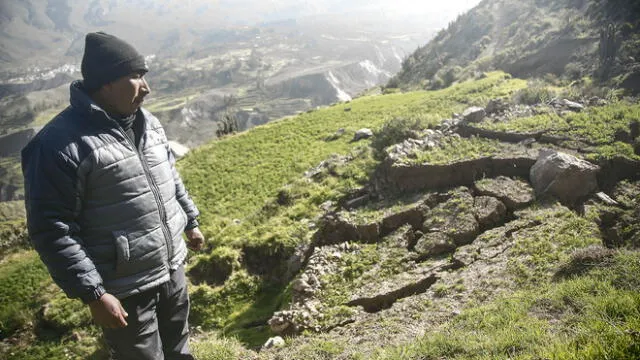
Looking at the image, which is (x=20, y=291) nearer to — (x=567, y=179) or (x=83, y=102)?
(x=83, y=102)

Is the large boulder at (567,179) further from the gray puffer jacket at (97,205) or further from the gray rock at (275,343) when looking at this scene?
the gray puffer jacket at (97,205)

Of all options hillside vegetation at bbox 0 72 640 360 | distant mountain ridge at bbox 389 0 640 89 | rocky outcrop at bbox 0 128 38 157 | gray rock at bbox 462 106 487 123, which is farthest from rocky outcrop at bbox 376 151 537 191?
rocky outcrop at bbox 0 128 38 157

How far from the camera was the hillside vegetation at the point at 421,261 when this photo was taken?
3.90m

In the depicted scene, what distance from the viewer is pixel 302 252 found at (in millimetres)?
7656

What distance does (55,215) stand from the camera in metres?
2.47

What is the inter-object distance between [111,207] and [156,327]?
1.03 m

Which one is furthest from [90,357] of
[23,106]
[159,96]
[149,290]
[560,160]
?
[23,106]

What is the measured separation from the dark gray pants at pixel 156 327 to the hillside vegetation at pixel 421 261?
1463 millimetres

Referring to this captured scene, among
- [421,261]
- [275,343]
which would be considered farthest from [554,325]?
[275,343]

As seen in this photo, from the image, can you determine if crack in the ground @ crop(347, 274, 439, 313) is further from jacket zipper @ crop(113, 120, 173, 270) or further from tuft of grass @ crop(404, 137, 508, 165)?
jacket zipper @ crop(113, 120, 173, 270)

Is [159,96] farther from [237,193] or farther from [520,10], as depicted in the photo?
[237,193]

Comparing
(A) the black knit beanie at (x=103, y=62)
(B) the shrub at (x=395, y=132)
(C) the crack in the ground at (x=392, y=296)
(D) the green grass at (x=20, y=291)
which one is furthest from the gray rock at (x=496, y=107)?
(D) the green grass at (x=20, y=291)

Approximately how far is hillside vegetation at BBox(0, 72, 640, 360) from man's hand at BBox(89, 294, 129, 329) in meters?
2.34

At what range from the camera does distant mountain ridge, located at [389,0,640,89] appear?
21500mm
